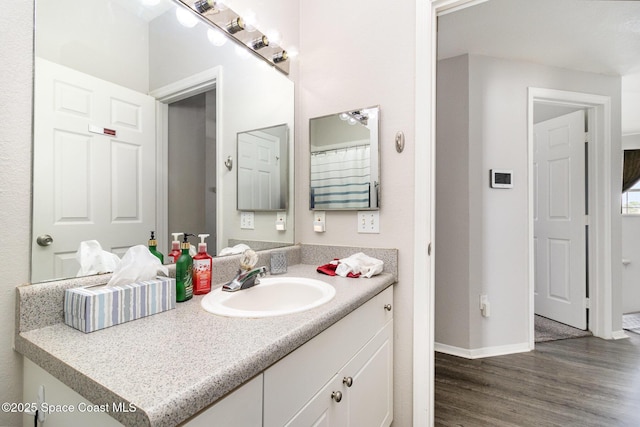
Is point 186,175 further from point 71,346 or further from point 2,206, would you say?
point 71,346

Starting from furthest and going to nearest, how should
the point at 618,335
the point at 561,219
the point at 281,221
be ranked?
the point at 561,219, the point at 618,335, the point at 281,221

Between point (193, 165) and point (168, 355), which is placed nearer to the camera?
point (168, 355)

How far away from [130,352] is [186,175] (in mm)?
720

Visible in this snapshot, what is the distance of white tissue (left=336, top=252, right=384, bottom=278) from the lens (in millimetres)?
1269

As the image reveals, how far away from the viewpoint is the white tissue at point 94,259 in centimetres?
80

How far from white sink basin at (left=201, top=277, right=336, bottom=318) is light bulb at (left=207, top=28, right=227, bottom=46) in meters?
1.05

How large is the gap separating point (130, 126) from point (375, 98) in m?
1.11

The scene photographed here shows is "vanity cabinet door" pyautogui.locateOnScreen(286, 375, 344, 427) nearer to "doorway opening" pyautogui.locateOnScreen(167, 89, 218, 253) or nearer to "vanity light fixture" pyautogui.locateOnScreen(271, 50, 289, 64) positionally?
"doorway opening" pyautogui.locateOnScreen(167, 89, 218, 253)

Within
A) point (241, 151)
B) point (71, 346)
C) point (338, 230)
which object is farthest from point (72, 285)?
point (338, 230)

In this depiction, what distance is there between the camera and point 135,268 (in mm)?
808

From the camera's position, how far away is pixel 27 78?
2.35 ft

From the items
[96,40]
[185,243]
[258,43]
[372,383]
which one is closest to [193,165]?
[185,243]

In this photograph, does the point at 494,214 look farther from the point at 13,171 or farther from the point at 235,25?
the point at 13,171

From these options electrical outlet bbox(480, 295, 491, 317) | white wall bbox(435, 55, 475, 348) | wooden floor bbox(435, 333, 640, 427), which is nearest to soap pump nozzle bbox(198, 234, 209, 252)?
wooden floor bbox(435, 333, 640, 427)
